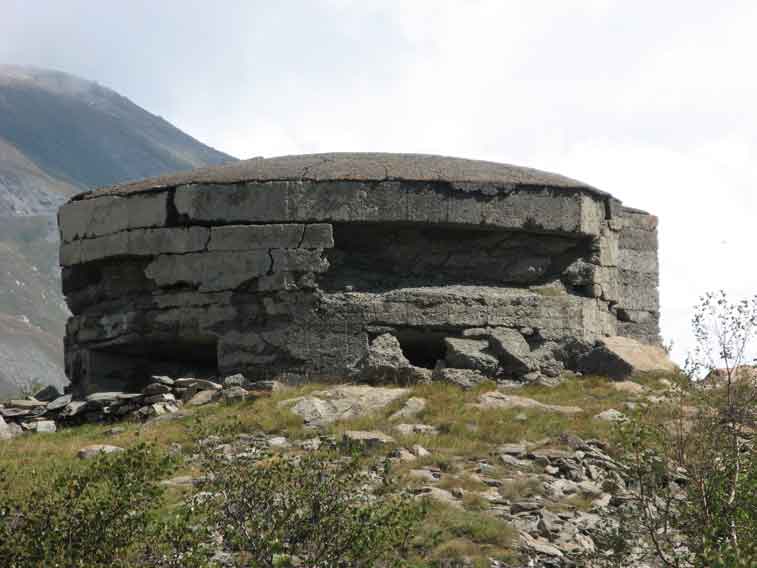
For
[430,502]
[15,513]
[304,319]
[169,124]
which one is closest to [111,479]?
[15,513]

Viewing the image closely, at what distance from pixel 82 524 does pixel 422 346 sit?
639 centimetres

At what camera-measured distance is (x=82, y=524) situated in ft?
21.1

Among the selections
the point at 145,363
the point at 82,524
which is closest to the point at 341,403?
the point at 145,363

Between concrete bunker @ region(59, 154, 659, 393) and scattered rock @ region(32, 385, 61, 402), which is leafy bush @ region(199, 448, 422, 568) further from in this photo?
scattered rock @ region(32, 385, 61, 402)

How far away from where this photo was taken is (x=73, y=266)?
44.4 ft

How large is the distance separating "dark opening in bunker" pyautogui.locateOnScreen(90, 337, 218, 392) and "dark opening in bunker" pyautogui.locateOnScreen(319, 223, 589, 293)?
1748mm

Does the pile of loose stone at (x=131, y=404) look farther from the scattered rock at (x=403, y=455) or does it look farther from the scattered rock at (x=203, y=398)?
the scattered rock at (x=403, y=455)

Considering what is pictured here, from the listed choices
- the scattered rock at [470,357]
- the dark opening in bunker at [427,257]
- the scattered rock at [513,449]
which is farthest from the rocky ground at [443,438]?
the dark opening in bunker at [427,257]

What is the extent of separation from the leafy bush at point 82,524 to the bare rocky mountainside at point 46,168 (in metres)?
79.7

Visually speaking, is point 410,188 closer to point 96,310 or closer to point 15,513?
point 96,310

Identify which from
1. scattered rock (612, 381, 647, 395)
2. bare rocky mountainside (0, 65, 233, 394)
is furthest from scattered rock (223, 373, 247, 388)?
bare rocky mountainside (0, 65, 233, 394)

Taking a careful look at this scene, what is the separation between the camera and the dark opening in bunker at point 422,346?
12188 mm

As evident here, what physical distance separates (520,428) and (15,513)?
171 inches

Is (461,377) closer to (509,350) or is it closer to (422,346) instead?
(509,350)
